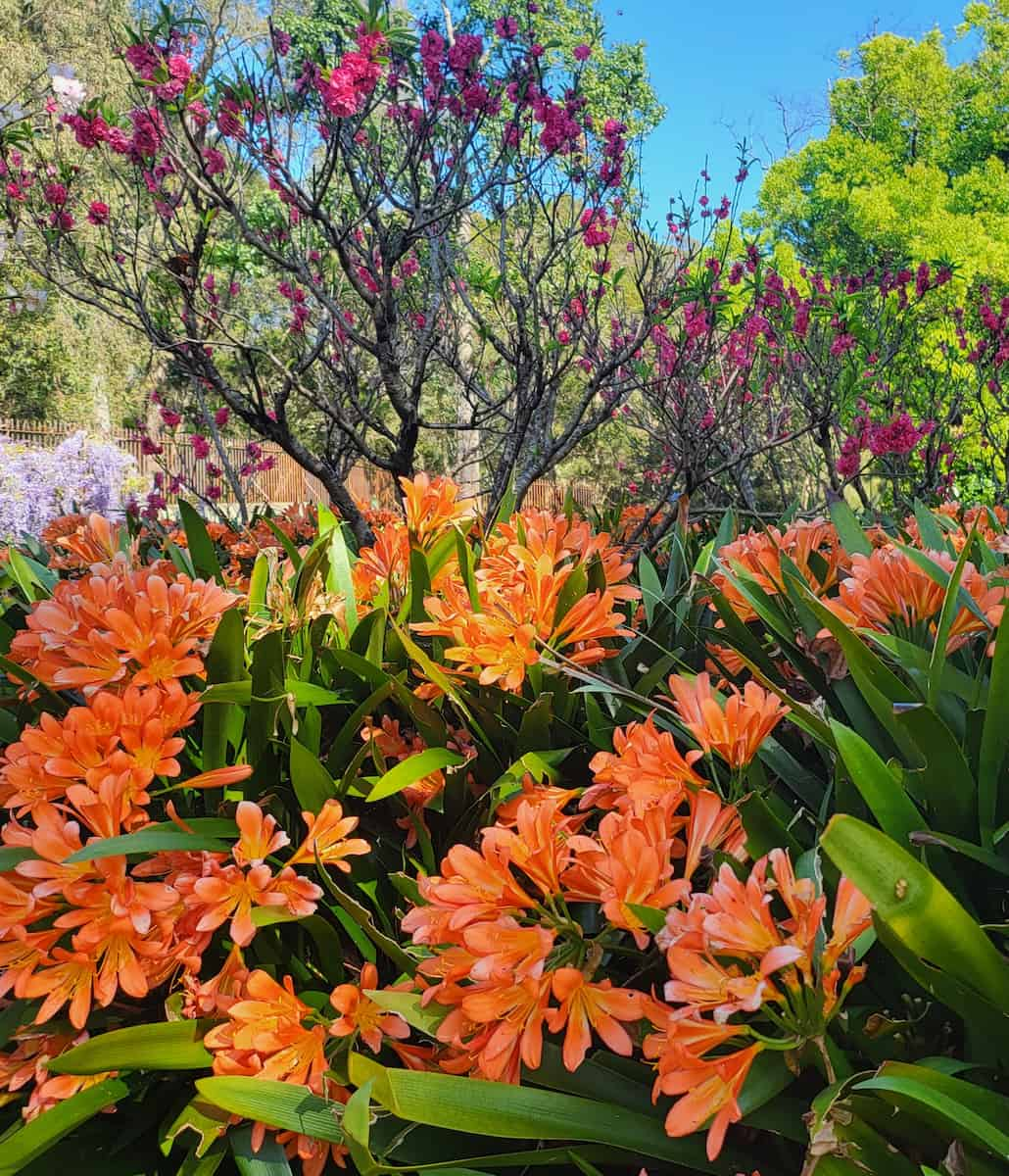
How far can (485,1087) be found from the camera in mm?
623

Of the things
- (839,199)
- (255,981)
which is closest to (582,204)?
(255,981)

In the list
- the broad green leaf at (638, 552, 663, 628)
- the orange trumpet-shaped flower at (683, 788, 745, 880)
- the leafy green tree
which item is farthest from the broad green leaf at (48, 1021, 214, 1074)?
the leafy green tree

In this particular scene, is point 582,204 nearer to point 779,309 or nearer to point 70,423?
point 779,309

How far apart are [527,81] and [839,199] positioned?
17.3 metres

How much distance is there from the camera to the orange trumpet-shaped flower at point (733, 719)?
0.75 m

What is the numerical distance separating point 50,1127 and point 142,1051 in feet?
0.32

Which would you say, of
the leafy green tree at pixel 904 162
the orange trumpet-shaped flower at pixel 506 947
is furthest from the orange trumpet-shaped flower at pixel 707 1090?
the leafy green tree at pixel 904 162

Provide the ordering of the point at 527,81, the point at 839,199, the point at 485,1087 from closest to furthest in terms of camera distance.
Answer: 1. the point at 485,1087
2. the point at 527,81
3. the point at 839,199

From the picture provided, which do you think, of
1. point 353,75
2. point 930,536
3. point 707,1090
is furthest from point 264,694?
point 353,75

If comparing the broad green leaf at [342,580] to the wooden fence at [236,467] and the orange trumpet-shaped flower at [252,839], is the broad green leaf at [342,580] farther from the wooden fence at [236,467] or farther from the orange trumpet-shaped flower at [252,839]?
the wooden fence at [236,467]

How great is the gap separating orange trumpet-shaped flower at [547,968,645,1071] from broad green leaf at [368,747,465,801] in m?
0.37

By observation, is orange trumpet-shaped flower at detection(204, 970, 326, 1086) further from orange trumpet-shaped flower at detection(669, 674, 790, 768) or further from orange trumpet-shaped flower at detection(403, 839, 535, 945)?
orange trumpet-shaped flower at detection(669, 674, 790, 768)

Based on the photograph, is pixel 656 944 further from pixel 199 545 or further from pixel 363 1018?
pixel 199 545

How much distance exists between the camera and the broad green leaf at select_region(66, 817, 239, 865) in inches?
29.5
